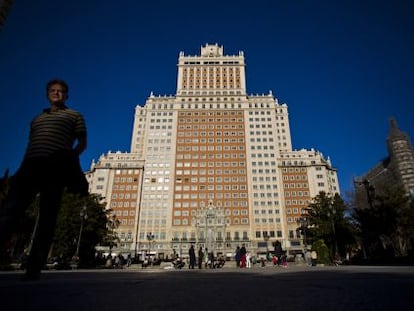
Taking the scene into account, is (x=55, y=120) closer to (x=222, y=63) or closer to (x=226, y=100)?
(x=226, y=100)

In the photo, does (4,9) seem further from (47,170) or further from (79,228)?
(79,228)

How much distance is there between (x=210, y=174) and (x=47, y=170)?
7488cm

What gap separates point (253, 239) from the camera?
70.2 meters

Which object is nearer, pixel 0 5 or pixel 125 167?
pixel 0 5

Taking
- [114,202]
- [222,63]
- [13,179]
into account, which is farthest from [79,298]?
[222,63]

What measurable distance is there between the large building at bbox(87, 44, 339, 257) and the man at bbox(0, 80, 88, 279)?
66808 mm

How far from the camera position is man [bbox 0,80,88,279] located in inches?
118

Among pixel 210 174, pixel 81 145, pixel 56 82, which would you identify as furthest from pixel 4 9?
pixel 210 174

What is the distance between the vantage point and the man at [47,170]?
3006 mm

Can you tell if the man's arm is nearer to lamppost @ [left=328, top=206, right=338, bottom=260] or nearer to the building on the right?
lamppost @ [left=328, top=206, right=338, bottom=260]

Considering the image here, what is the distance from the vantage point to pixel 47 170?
313 cm

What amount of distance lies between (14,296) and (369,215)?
26143 mm

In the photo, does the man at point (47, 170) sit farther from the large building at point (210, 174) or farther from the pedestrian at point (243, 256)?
the large building at point (210, 174)

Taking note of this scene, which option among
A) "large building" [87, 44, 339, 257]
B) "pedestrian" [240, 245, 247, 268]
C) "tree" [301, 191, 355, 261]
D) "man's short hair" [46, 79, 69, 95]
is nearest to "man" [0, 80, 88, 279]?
"man's short hair" [46, 79, 69, 95]
